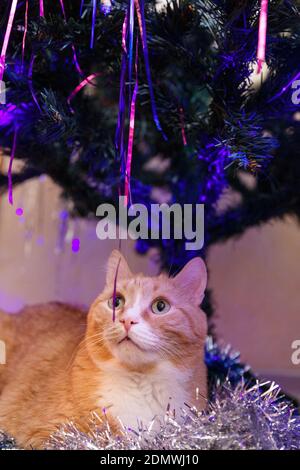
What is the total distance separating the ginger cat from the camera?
0.78 m

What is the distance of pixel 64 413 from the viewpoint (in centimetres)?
79

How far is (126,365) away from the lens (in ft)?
2.59

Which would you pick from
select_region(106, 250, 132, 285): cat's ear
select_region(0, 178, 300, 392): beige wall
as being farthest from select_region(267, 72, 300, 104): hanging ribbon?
select_region(0, 178, 300, 392): beige wall

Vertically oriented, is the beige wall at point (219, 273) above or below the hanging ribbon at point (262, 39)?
below

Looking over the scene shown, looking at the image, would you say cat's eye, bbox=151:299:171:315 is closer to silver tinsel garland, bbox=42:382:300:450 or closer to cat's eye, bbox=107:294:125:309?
cat's eye, bbox=107:294:125:309

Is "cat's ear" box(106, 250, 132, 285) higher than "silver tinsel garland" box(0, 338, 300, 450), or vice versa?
"cat's ear" box(106, 250, 132, 285)

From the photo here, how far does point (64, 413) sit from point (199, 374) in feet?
0.67

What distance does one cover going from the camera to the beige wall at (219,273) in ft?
5.54

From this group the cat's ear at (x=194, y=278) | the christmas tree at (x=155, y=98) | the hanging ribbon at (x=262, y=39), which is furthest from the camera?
the cat's ear at (x=194, y=278)

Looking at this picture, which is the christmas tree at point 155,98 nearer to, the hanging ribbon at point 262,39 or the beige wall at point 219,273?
the hanging ribbon at point 262,39

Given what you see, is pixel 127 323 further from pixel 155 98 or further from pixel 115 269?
pixel 155 98

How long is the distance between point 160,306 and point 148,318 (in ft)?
0.12

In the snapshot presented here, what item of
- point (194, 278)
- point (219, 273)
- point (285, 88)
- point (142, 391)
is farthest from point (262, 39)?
point (219, 273)

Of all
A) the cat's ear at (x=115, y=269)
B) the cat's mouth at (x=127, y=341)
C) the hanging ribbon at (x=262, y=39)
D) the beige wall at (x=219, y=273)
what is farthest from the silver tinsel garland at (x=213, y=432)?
the beige wall at (x=219, y=273)
